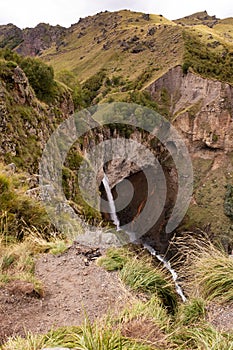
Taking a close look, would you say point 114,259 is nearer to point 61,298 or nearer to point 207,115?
point 61,298

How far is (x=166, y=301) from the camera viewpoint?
4.80 meters

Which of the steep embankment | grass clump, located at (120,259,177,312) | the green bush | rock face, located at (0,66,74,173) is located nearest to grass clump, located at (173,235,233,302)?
grass clump, located at (120,259,177,312)

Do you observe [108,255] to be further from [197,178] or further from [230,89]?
[230,89]

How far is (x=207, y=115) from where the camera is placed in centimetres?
5372

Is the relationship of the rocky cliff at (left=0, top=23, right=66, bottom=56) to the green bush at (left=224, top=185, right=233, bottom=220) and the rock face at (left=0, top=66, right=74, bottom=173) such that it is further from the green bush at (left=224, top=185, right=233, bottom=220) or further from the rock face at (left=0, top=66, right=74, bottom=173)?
the rock face at (left=0, top=66, right=74, bottom=173)

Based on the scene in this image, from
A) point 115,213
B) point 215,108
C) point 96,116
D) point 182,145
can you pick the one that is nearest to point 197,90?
point 215,108

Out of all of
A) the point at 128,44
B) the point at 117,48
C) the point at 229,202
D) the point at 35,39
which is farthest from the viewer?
the point at 35,39

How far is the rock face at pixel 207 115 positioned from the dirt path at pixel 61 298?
51.0 metres

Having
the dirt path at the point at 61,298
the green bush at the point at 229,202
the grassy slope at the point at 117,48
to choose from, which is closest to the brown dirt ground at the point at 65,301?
the dirt path at the point at 61,298

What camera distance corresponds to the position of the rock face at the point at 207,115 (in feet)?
175

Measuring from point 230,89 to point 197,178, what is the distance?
16.4m

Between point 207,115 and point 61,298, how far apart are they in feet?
174

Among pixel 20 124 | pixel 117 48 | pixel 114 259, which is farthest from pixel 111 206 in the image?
pixel 117 48

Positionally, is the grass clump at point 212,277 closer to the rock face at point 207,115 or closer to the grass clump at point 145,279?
the grass clump at point 145,279
